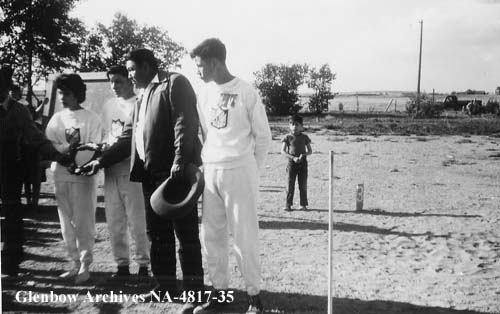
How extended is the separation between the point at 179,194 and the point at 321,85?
A: 45.4m

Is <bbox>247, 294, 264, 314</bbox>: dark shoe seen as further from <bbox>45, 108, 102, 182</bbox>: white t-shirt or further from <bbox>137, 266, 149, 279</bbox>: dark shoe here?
<bbox>45, 108, 102, 182</bbox>: white t-shirt

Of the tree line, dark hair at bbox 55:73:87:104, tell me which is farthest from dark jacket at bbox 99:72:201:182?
the tree line

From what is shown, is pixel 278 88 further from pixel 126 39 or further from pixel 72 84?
pixel 72 84

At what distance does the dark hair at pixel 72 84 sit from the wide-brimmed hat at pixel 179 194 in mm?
1356

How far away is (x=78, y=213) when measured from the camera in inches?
149

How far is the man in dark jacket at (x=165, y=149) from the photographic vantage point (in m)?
3.10

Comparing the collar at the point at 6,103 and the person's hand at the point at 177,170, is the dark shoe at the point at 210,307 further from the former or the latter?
the collar at the point at 6,103

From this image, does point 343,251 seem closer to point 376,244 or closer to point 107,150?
point 376,244

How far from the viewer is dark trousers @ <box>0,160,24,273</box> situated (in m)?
3.79

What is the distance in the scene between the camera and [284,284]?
12.6ft

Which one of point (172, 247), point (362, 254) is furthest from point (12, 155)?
point (362, 254)

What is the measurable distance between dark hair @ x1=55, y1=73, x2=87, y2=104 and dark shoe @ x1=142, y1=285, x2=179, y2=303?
180 centimetres

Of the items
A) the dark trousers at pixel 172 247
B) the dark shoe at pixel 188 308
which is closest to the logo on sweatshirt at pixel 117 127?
the dark trousers at pixel 172 247

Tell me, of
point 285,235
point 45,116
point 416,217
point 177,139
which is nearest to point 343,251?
point 285,235
